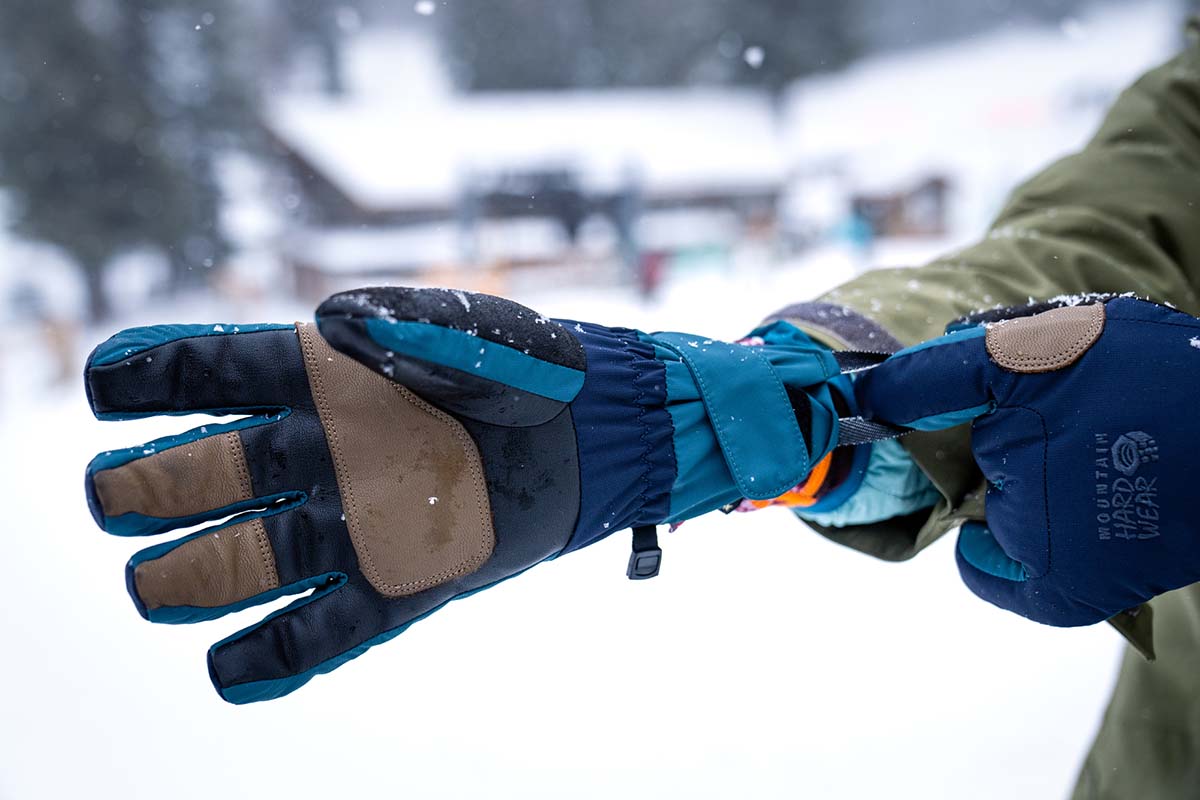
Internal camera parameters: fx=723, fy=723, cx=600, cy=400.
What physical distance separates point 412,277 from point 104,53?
2935mm

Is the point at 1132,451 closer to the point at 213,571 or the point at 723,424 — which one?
the point at 723,424

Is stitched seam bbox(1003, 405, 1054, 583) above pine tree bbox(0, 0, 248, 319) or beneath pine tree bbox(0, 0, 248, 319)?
beneath

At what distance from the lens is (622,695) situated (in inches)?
55.4

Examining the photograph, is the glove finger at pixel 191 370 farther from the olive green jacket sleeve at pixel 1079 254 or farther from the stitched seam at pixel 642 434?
the olive green jacket sleeve at pixel 1079 254

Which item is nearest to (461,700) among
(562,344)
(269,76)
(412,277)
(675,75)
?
(562,344)

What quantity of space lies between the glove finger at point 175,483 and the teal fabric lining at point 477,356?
16cm

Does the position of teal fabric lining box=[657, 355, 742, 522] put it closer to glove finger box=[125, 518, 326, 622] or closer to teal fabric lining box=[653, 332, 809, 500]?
teal fabric lining box=[653, 332, 809, 500]

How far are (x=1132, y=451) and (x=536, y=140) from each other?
685 cm

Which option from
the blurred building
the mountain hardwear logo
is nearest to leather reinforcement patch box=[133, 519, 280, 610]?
the mountain hardwear logo

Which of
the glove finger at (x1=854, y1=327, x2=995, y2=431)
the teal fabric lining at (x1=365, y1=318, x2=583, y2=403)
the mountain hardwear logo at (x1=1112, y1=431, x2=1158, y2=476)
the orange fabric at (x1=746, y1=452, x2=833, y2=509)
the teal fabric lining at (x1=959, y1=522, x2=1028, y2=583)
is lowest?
the teal fabric lining at (x1=959, y1=522, x2=1028, y2=583)

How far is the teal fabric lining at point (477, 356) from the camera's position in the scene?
0.54 meters

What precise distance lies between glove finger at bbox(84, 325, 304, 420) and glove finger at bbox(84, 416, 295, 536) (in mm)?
24

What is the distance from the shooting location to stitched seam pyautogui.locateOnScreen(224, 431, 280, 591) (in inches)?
23.2

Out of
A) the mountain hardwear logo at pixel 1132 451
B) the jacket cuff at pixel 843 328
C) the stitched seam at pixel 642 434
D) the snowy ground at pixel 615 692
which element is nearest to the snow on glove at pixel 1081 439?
the mountain hardwear logo at pixel 1132 451
